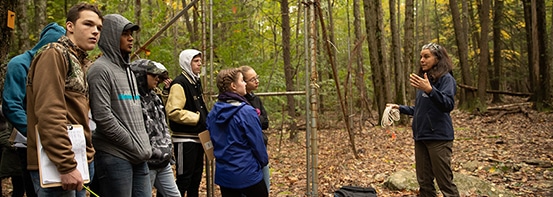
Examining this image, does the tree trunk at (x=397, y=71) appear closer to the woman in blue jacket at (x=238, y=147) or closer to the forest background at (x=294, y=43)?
the forest background at (x=294, y=43)

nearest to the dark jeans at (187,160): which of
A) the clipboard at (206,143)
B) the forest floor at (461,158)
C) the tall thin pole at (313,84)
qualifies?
the clipboard at (206,143)

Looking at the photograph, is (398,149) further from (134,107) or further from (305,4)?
(134,107)

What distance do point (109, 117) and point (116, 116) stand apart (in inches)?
5.2

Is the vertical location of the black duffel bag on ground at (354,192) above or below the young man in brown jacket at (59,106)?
below

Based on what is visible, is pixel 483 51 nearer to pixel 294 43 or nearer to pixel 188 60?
pixel 294 43

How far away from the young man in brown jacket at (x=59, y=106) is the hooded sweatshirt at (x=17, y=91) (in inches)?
28.7

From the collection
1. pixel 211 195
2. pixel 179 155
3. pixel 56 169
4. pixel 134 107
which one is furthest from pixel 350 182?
pixel 56 169

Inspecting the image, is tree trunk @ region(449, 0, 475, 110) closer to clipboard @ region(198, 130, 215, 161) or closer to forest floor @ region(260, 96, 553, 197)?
forest floor @ region(260, 96, 553, 197)

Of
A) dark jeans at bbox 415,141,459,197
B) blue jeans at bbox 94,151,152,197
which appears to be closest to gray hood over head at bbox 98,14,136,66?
blue jeans at bbox 94,151,152,197

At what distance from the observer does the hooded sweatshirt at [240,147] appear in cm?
303

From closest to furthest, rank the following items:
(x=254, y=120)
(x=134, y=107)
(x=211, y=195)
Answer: (x=134, y=107) < (x=254, y=120) < (x=211, y=195)

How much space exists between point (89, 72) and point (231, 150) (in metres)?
1.18

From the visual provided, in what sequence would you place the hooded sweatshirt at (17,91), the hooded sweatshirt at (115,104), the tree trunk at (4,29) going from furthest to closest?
the tree trunk at (4,29)
the hooded sweatshirt at (17,91)
the hooded sweatshirt at (115,104)

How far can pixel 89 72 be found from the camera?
250 cm
